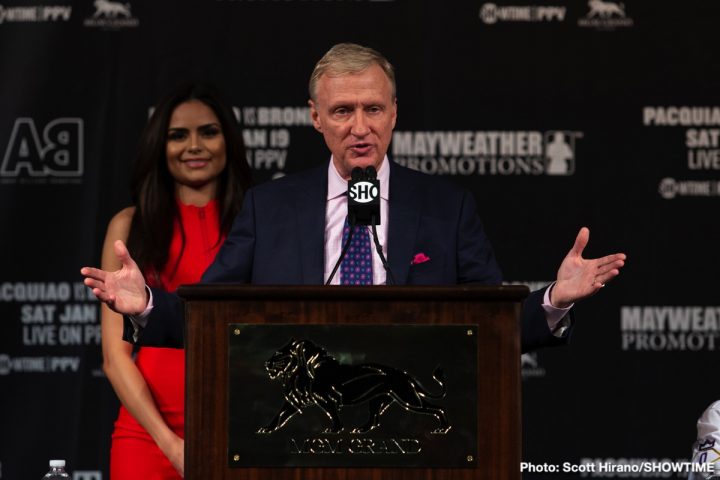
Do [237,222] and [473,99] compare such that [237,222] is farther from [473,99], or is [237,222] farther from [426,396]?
[473,99]

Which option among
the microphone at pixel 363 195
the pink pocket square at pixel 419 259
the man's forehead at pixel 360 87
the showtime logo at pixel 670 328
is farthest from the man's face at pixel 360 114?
the showtime logo at pixel 670 328

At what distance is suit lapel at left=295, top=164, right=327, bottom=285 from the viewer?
2865 mm

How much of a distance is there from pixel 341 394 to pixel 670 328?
273 cm

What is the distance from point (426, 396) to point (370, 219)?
41cm

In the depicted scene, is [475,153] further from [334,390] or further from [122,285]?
[334,390]

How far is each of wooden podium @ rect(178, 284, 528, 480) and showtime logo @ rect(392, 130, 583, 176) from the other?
250 centimetres

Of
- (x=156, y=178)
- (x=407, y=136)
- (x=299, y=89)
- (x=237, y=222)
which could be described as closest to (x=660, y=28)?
(x=407, y=136)

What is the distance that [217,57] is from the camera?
478cm

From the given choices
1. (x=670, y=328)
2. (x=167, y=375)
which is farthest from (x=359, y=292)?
(x=670, y=328)

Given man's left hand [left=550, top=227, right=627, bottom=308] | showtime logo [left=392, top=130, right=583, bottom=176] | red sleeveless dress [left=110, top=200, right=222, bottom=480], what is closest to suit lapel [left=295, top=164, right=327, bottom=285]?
man's left hand [left=550, top=227, right=627, bottom=308]

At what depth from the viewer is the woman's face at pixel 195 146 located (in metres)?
4.09

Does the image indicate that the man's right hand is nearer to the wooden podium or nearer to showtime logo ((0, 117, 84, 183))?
the wooden podium

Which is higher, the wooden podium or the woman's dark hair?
the woman's dark hair

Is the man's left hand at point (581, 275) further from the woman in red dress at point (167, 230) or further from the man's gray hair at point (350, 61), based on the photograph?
the woman in red dress at point (167, 230)
